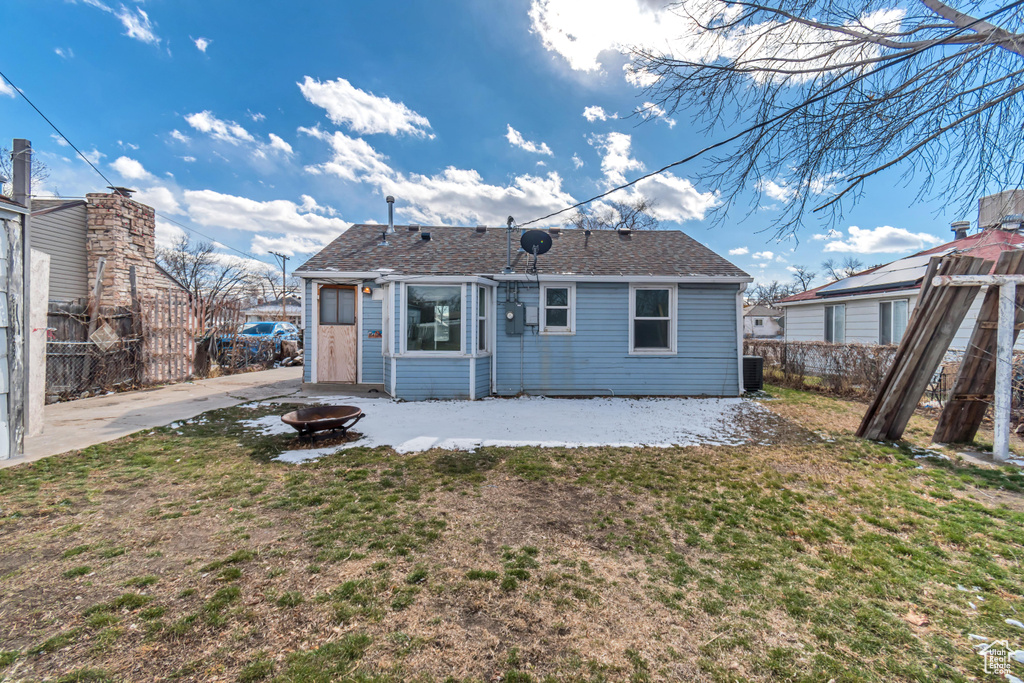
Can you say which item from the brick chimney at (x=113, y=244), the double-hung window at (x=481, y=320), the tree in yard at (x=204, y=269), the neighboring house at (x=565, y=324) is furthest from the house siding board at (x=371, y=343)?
the tree in yard at (x=204, y=269)

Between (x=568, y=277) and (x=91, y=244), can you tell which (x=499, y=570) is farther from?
(x=91, y=244)

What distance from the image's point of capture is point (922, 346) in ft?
17.8

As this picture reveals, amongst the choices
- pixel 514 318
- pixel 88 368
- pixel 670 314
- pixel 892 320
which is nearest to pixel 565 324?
pixel 514 318

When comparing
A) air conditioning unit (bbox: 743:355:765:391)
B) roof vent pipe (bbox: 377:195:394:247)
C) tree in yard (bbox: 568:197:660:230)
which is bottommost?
air conditioning unit (bbox: 743:355:765:391)

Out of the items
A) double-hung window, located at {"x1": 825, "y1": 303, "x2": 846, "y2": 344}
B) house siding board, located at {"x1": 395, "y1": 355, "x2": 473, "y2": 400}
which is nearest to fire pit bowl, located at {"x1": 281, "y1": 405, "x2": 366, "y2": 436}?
house siding board, located at {"x1": 395, "y1": 355, "x2": 473, "y2": 400}

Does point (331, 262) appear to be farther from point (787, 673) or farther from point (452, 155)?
point (787, 673)

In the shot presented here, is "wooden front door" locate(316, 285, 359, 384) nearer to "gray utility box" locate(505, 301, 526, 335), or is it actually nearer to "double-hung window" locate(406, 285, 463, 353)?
"double-hung window" locate(406, 285, 463, 353)

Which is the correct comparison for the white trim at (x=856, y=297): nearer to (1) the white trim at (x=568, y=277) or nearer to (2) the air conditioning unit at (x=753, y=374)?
(2) the air conditioning unit at (x=753, y=374)

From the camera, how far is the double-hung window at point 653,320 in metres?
9.17

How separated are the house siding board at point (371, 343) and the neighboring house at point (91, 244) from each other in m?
5.85

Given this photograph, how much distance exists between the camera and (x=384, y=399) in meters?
8.24

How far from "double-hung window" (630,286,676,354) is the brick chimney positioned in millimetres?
12267

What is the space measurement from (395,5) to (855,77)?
8552 millimetres

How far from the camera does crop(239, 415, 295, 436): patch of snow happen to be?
5.95 meters
